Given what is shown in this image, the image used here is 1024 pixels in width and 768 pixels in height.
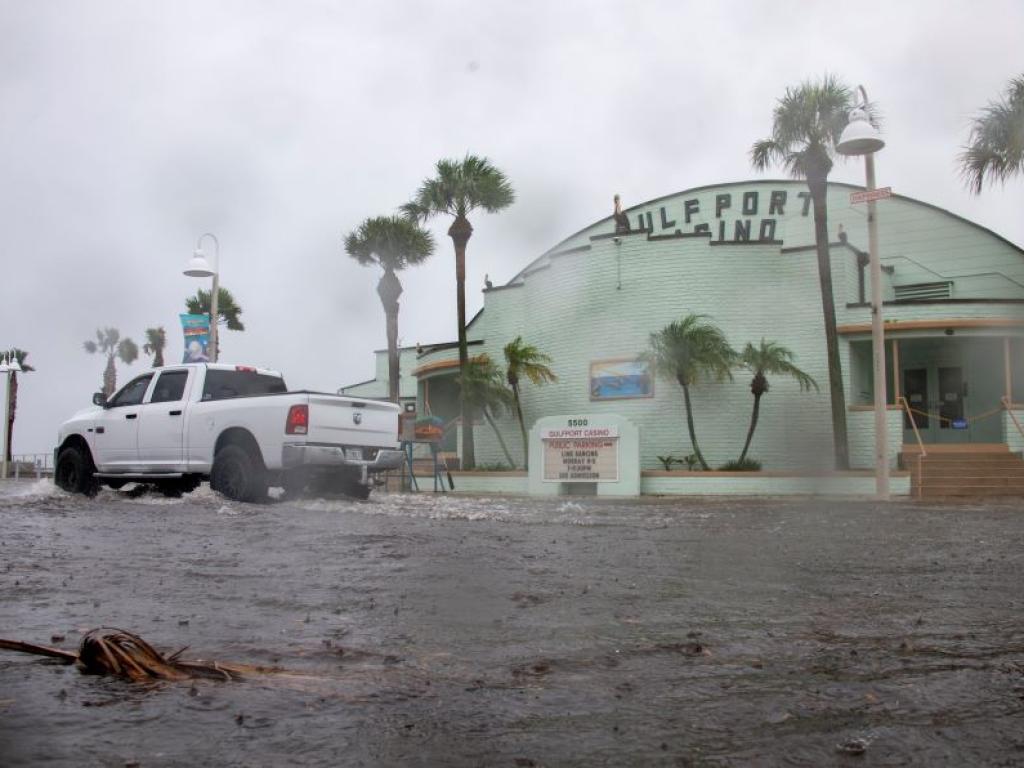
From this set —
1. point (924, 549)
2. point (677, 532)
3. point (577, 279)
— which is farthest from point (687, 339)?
point (577, 279)

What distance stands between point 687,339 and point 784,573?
24.1 ft

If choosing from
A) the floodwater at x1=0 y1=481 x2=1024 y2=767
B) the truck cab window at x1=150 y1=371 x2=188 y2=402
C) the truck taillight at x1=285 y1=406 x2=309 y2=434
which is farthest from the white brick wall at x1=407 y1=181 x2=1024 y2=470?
the truck cab window at x1=150 y1=371 x2=188 y2=402

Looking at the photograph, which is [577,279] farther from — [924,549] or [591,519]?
[591,519]

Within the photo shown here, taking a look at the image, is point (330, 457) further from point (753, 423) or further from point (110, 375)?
point (110, 375)

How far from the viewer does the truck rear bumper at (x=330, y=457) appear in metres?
8.17

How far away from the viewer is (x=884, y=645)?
259 cm

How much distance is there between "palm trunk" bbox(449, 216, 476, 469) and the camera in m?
17.0

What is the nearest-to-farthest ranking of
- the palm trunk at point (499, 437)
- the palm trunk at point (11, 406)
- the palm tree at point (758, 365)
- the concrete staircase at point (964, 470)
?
the palm tree at point (758, 365), the concrete staircase at point (964, 470), the palm trunk at point (499, 437), the palm trunk at point (11, 406)

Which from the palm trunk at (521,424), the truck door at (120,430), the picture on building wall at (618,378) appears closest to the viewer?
the picture on building wall at (618,378)

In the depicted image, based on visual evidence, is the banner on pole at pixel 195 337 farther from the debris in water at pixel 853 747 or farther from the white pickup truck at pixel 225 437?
the debris in water at pixel 853 747

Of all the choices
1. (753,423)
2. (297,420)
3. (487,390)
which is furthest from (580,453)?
(297,420)

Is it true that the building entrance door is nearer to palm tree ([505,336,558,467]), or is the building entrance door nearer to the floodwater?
palm tree ([505,336,558,467])

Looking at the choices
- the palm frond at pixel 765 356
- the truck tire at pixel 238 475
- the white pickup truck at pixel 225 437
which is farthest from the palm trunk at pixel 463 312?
the truck tire at pixel 238 475

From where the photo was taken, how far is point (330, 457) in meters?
8.31
